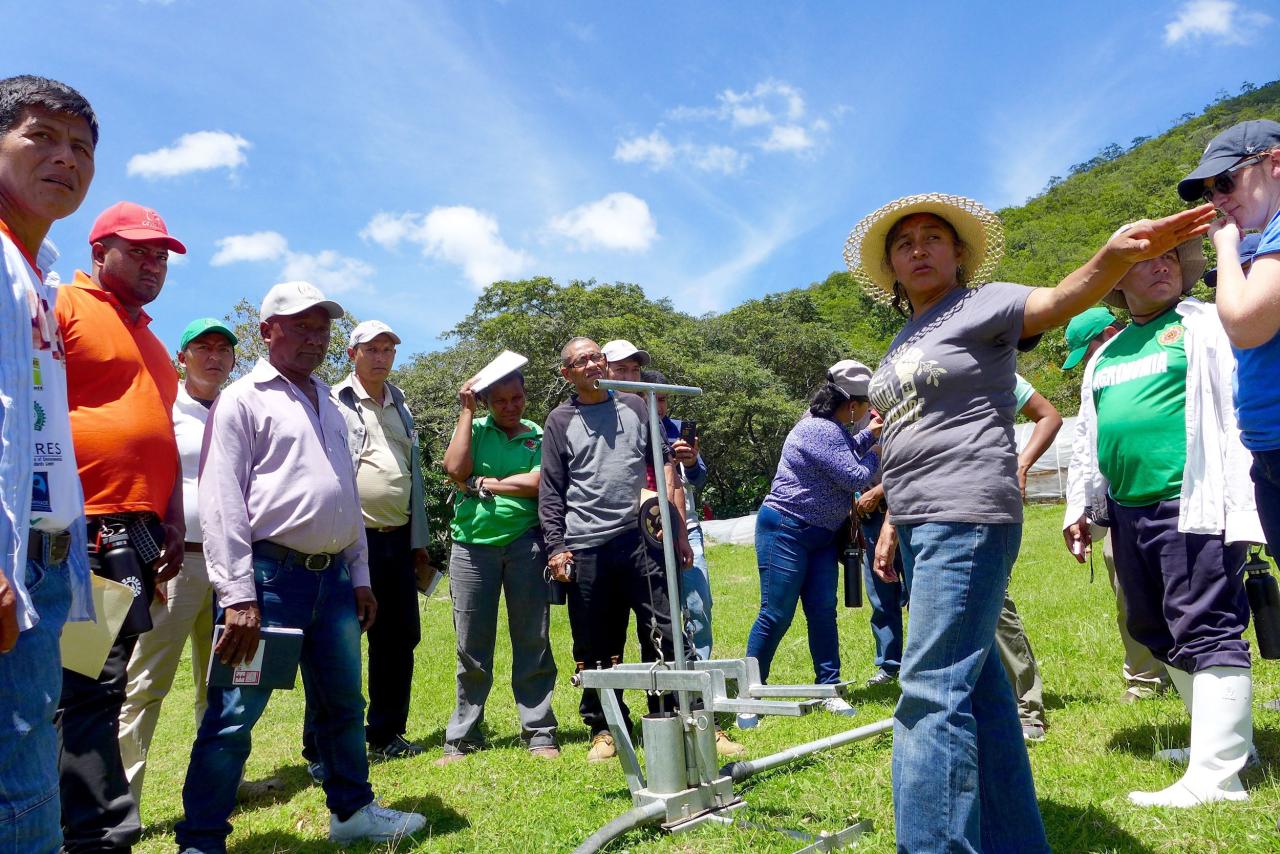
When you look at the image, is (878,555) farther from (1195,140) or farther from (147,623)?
(1195,140)

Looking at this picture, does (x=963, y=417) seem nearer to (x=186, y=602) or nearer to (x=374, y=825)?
(x=374, y=825)

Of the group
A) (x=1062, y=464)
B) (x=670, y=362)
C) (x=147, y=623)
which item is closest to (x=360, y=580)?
(x=147, y=623)

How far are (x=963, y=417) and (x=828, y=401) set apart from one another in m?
3.12

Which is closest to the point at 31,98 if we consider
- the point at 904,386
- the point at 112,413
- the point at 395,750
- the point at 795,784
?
the point at 112,413

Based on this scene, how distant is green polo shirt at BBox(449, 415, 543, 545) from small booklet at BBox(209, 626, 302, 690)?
1.91 m

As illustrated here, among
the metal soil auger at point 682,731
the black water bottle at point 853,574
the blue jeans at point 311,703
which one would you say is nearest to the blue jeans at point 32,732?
the blue jeans at point 311,703

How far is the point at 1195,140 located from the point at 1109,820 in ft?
329

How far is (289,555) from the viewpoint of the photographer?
3680 mm

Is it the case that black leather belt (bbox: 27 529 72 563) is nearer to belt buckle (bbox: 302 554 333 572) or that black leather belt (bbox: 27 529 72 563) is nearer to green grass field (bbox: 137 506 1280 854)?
belt buckle (bbox: 302 554 333 572)

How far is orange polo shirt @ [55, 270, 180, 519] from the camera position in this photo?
330 cm

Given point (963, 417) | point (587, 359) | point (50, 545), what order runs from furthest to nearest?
point (587, 359) < point (963, 417) < point (50, 545)

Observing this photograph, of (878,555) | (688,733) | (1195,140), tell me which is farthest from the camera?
(1195,140)

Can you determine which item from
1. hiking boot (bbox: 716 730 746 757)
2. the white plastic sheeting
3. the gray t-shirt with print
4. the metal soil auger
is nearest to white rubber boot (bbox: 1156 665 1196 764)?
the metal soil auger

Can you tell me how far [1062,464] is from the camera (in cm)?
2169
